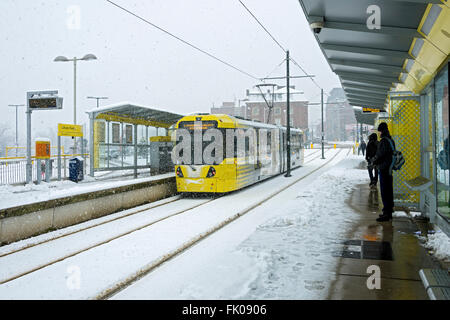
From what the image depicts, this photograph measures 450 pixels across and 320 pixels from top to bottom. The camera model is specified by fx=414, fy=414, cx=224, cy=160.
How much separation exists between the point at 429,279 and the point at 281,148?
57.0ft

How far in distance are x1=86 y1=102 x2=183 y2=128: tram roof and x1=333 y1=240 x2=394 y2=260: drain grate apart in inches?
430

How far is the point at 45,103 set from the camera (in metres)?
15.3

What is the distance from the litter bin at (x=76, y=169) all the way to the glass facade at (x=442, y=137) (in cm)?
1409

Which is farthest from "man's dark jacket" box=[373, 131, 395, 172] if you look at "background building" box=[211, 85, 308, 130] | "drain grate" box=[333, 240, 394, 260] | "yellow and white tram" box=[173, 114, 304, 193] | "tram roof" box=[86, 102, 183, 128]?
"background building" box=[211, 85, 308, 130]

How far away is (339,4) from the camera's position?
21.9 feet

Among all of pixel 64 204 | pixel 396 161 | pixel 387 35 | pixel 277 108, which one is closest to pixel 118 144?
pixel 64 204

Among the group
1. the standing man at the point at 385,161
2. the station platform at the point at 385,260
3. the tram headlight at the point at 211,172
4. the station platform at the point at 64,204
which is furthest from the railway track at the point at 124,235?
the standing man at the point at 385,161

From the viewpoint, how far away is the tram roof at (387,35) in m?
6.15

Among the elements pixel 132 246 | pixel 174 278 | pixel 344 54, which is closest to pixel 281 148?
pixel 344 54

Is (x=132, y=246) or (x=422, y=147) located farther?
(x=422, y=147)

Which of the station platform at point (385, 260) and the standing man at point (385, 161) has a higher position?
the standing man at point (385, 161)

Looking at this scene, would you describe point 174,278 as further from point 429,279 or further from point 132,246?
point 429,279

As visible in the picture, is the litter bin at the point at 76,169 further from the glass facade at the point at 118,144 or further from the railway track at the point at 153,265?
the railway track at the point at 153,265

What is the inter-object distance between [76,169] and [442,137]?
14.6 meters
